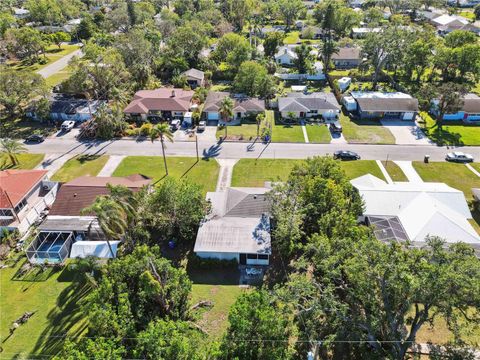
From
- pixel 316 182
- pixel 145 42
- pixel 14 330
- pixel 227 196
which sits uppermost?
pixel 145 42

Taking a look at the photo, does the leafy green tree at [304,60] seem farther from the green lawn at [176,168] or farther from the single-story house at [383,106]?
the green lawn at [176,168]

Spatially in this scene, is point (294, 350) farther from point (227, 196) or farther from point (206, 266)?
point (227, 196)

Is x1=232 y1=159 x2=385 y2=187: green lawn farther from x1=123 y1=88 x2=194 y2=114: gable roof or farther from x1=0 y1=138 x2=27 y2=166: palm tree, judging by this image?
x1=0 y1=138 x2=27 y2=166: palm tree

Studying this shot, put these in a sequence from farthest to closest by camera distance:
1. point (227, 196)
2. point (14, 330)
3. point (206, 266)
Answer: point (227, 196) → point (206, 266) → point (14, 330)

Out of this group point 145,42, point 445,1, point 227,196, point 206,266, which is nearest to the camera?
point 206,266

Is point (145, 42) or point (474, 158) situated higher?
point (145, 42)

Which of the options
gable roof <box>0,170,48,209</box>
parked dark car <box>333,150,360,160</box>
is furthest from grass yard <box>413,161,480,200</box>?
gable roof <box>0,170,48,209</box>

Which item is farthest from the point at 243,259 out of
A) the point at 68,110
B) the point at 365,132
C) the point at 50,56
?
the point at 50,56

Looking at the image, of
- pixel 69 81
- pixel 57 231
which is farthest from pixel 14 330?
pixel 69 81
